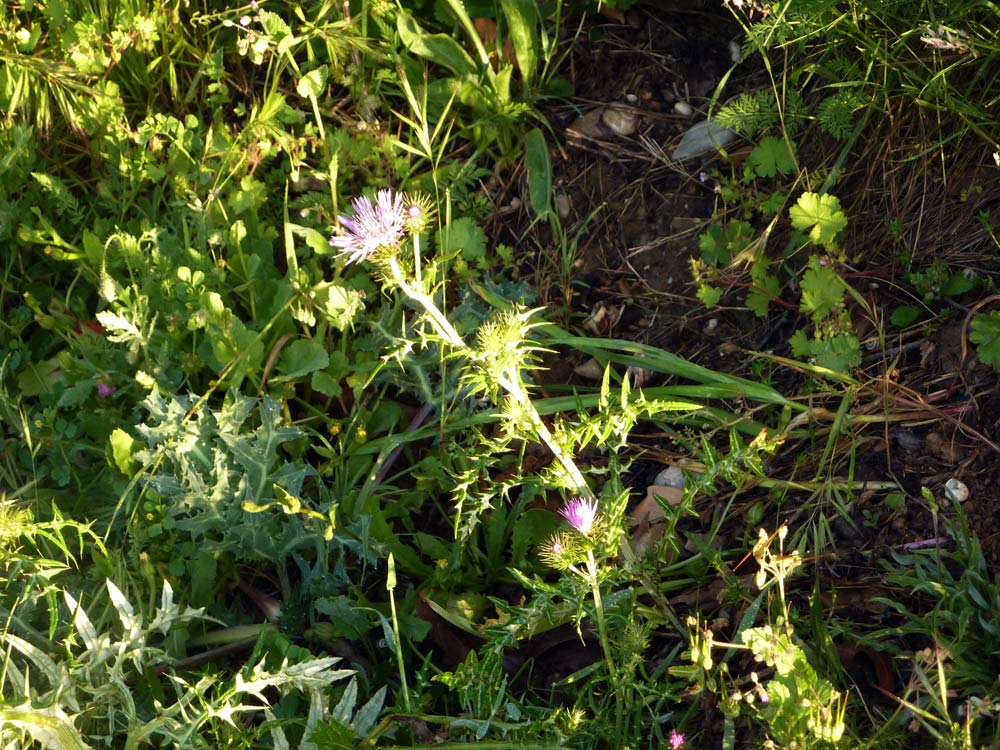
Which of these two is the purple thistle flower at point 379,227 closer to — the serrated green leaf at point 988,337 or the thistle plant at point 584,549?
the thistle plant at point 584,549

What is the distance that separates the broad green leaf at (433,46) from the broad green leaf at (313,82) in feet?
0.76

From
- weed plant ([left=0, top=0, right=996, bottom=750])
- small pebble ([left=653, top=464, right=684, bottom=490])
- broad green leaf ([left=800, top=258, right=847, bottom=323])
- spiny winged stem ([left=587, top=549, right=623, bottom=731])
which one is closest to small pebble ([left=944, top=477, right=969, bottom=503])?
weed plant ([left=0, top=0, right=996, bottom=750])

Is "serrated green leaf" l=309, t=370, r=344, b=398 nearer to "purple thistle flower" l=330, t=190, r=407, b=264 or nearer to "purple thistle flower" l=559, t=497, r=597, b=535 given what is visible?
"purple thistle flower" l=330, t=190, r=407, b=264

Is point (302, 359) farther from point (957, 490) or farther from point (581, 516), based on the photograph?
point (957, 490)

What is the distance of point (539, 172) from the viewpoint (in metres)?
2.64

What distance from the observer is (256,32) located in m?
2.68

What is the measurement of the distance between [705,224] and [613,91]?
51 cm

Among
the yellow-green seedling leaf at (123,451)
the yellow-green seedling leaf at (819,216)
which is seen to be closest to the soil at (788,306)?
the yellow-green seedling leaf at (819,216)

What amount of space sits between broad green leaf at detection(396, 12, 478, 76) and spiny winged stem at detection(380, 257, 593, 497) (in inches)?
44.4

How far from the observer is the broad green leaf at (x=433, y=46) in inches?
104

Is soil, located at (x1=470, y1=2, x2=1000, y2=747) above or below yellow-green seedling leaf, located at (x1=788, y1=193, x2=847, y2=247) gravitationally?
below

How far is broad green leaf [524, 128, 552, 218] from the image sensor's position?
2621mm

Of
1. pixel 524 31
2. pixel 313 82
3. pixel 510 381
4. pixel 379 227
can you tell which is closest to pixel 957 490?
pixel 510 381

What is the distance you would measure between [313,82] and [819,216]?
1.37 meters
